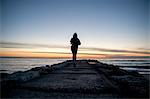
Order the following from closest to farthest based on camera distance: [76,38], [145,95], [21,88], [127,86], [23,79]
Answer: [145,95] → [127,86] → [21,88] → [23,79] → [76,38]

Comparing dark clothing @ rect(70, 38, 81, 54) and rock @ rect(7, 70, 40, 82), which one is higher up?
dark clothing @ rect(70, 38, 81, 54)

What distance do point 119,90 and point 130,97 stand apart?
3.12 feet

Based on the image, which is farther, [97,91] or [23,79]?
[23,79]

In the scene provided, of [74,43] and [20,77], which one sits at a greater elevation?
[74,43]

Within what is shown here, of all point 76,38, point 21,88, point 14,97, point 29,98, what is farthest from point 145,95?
point 76,38

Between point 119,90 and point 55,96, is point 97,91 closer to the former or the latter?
point 119,90

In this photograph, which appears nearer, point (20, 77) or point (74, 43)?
point (20, 77)

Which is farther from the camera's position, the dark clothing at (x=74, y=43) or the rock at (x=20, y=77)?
the dark clothing at (x=74, y=43)

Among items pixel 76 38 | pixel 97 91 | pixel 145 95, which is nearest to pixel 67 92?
pixel 97 91

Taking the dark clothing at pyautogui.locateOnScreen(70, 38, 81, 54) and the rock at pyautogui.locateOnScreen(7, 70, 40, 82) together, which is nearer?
the rock at pyautogui.locateOnScreen(7, 70, 40, 82)

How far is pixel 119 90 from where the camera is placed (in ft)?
21.6

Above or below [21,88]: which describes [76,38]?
above

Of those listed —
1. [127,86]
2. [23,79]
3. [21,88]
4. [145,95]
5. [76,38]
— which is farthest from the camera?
[76,38]

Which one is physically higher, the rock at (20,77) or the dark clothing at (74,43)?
the dark clothing at (74,43)
